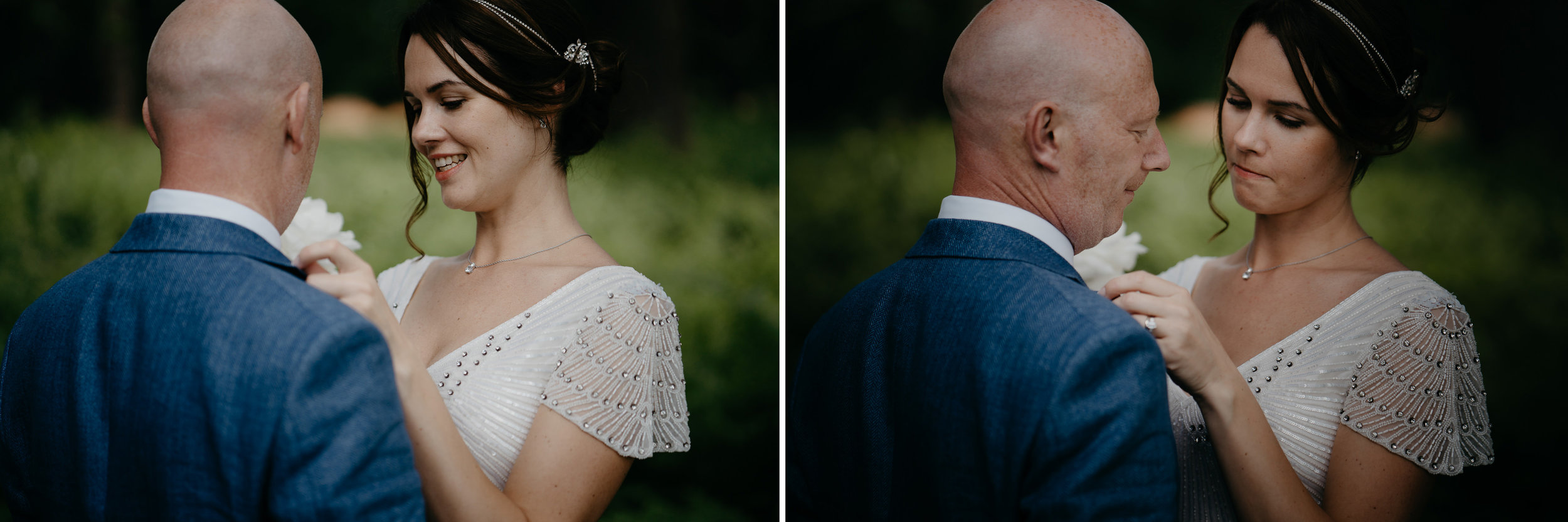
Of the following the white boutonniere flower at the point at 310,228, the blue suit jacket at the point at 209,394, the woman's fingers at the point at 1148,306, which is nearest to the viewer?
the blue suit jacket at the point at 209,394

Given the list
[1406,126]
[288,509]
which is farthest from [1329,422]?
[288,509]

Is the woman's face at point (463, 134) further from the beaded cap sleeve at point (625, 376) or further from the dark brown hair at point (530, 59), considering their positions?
the beaded cap sleeve at point (625, 376)

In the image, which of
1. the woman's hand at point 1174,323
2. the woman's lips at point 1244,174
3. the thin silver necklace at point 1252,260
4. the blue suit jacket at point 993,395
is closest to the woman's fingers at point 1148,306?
the woman's hand at point 1174,323

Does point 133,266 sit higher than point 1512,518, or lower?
higher

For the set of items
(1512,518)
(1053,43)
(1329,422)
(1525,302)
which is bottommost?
(1512,518)

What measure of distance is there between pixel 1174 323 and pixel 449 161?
151cm

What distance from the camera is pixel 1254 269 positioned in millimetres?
2389

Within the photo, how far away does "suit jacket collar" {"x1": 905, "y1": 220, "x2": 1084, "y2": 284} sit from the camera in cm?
162

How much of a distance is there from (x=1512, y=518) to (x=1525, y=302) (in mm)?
888

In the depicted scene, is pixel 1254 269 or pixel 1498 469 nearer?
pixel 1254 269

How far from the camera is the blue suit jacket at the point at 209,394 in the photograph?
4.55 ft

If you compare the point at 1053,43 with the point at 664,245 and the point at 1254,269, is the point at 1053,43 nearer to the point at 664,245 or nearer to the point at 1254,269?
the point at 1254,269

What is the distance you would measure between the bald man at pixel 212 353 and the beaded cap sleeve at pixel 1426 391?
5.81ft

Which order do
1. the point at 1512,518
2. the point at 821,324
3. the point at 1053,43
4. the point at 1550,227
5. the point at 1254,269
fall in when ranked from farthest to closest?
1. the point at 1512,518
2. the point at 1550,227
3. the point at 1254,269
4. the point at 821,324
5. the point at 1053,43
